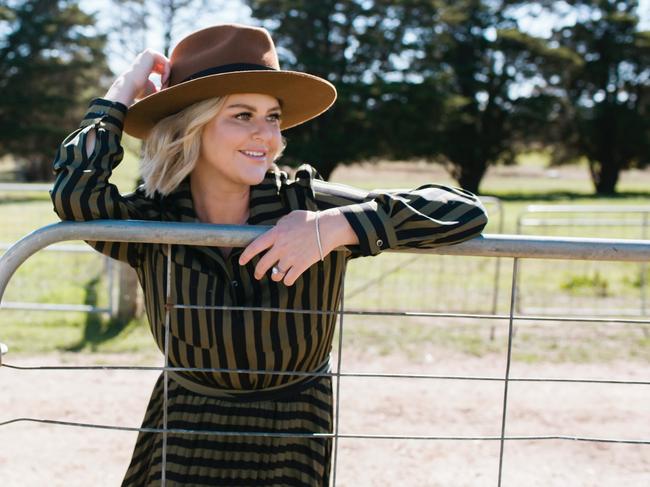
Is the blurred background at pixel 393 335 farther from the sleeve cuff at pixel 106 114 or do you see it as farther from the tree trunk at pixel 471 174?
the tree trunk at pixel 471 174

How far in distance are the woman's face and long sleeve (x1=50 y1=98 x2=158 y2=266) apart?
9.2 inches

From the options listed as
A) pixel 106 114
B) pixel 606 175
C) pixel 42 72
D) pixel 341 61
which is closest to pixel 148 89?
pixel 106 114

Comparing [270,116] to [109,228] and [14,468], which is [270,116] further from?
[14,468]

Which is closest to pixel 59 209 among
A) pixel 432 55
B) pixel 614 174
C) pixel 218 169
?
pixel 218 169

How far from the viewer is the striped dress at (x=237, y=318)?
1900mm

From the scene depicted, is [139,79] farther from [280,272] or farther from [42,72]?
[42,72]

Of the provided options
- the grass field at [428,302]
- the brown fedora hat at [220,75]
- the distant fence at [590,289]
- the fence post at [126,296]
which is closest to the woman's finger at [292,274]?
the brown fedora hat at [220,75]

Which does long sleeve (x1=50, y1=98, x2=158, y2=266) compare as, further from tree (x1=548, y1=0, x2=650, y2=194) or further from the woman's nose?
tree (x1=548, y1=0, x2=650, y2=194)

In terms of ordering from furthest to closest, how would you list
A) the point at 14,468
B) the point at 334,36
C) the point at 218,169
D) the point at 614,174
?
the point at 614,174
the point at 334,36
the point at 14,468
the point at 218,169

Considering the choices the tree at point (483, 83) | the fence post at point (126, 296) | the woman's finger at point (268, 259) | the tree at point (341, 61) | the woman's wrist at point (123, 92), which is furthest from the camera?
the tree at point (483, 83)

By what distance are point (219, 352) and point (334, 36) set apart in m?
30.1

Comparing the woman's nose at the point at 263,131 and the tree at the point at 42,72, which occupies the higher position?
the tree at the point at 42,72

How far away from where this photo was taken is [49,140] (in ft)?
105

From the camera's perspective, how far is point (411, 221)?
5.90ft
